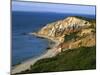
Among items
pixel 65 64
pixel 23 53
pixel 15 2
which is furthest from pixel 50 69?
pixel 15 2

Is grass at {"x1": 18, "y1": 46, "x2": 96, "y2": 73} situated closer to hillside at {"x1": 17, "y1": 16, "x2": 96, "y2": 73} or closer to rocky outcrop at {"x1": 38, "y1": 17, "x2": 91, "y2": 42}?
hillside at {"x1": 17, "y1": 16, "x2": 96, "y2": 73}

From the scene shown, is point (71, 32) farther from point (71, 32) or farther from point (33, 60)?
point (33, 60)

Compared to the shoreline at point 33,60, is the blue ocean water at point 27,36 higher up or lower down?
higher up

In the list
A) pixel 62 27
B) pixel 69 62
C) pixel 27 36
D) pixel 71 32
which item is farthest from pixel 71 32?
pixel 27 36

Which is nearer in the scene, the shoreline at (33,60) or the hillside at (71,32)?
the shoreline at (33,60)

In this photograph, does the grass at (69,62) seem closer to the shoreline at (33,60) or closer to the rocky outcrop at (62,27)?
the shoreline at (33,60)

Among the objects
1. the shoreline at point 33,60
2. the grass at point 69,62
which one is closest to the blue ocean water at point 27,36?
the shoreline at point 33,60
